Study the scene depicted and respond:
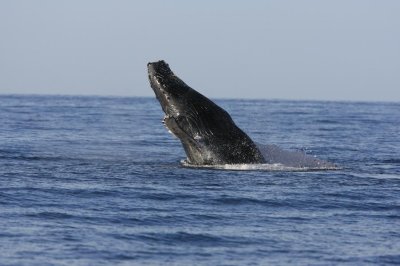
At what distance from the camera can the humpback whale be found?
20.0m

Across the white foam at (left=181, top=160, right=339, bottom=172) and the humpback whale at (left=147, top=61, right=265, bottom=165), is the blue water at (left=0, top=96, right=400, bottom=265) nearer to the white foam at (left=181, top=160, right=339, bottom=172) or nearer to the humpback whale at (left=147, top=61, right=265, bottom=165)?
the white foam at (left=181, top=160, right=339, bottom=172)

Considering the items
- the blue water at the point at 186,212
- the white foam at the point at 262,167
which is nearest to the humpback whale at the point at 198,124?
the white foam at the point at 262,167

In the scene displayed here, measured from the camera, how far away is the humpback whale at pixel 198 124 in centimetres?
1997

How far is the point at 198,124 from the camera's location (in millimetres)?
19984

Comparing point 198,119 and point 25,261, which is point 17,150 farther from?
point 25,261

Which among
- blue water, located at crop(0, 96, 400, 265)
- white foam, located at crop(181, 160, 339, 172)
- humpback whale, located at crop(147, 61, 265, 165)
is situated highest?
humpback whale, located at crop(147, 61, 265, 165)

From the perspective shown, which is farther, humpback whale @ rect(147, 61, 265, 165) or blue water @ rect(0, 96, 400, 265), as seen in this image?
humpback whale @ rect(147, 61, 265, 165)

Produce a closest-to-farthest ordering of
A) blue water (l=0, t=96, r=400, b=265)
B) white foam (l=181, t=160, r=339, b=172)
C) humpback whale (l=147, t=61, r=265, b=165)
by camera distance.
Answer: blue water (l=0, t=96, r=400, b=265)
humpback whale (l=147, t=61, r=265, b=165)
white foam (l=181, t=160, r=339, b=172)

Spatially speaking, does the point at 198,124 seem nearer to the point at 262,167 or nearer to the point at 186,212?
the point at 262,167

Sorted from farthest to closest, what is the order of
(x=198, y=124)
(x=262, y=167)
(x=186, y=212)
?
1. (x=262, y=167)
2. (x=198, y=124)
3. (x=186, y=212)

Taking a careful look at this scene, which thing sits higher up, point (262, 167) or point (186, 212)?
point (262, 167)

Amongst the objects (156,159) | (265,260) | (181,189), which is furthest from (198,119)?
(265,260)

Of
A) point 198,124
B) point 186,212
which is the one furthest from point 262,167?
point 186,212

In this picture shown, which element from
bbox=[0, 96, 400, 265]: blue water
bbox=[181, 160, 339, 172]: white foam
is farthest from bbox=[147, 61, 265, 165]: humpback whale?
bbox=[0, 96, 400, 265]: blue water
